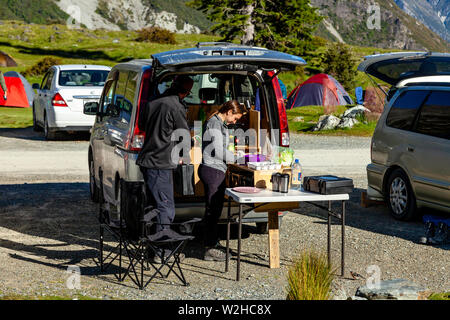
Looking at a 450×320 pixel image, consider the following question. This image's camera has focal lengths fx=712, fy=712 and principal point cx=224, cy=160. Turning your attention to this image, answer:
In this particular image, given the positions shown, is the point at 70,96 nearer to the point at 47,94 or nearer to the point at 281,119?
the point at 47,94

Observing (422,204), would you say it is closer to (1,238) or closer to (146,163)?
(146,163)

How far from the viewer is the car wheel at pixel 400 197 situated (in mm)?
9883

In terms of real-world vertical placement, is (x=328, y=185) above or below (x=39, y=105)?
below

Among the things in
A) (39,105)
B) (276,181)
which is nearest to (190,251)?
(276,181)

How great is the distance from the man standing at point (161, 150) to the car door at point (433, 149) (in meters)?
3.74

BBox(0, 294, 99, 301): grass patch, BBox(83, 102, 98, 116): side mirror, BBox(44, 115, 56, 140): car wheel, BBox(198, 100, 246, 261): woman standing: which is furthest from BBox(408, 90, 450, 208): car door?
BBox(44, 115, 56, 140): car wheel

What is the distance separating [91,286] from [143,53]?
59869 mm

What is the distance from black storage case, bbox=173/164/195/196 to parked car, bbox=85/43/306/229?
0.62 ft

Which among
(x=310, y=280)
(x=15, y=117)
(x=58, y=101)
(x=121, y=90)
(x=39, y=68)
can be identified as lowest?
(x=310, y=280)

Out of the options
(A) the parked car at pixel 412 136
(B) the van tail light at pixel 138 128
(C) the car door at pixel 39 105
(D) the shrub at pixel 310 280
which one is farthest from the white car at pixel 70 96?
(D) the shrub at pixel 310 280

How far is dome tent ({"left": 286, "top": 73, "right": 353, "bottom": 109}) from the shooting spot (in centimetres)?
3266

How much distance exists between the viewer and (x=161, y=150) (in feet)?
23.7

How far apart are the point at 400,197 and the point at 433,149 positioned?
1043 mm

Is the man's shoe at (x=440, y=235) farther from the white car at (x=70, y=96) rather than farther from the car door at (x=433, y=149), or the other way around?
the white car at (x=70, y=96)
